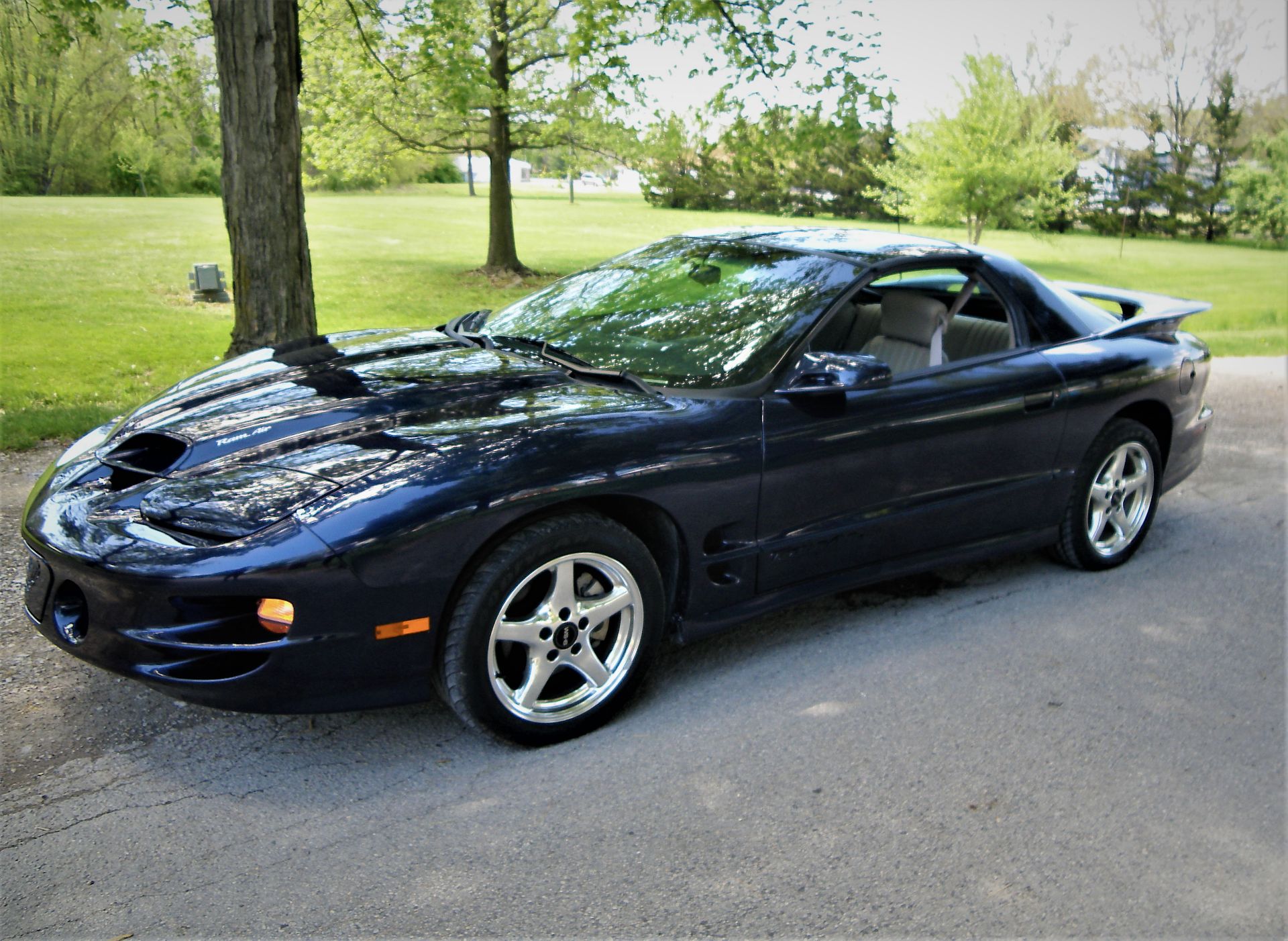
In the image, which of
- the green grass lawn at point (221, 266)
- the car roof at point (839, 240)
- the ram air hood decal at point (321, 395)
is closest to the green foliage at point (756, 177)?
the green grass lawn at point (221, 266)

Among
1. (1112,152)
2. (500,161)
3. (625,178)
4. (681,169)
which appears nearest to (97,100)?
(500,161)

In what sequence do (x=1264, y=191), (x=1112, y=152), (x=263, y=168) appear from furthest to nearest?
(x=1112, y=152) → (x=1264, y=191) → (x=263, y=168)

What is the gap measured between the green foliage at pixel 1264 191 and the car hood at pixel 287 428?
3449 cm

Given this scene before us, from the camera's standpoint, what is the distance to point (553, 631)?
305 cm

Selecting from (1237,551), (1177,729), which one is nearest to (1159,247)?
(1237,551)

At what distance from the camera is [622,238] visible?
25281mm

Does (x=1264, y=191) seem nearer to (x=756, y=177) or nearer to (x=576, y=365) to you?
(x=756, y=177)

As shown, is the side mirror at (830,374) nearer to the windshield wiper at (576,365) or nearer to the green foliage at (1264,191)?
the windshield wiper at (576,365)

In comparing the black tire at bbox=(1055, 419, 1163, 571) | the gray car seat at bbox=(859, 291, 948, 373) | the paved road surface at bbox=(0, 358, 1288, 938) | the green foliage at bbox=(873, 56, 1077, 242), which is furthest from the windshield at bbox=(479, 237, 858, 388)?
the green foliage at bbox=(873, 56, 1077, 242)

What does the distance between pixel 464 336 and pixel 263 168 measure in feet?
9.41

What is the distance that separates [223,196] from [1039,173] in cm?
1629

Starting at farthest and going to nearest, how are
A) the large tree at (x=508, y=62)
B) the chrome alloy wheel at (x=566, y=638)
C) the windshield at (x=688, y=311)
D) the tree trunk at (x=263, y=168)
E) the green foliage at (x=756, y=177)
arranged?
the green foliage at (x=756, y=177), the large tree at (x=508, y=62), the tree trunk at (x=263, y=168), the windshield at (x=688, y=311), the chrome alloy wheel at (x=566, y=638)

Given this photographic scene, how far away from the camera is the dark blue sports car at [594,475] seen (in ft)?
8.79

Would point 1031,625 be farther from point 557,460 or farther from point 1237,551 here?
point 557,460
